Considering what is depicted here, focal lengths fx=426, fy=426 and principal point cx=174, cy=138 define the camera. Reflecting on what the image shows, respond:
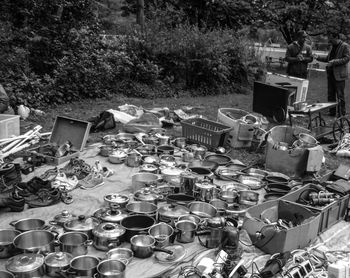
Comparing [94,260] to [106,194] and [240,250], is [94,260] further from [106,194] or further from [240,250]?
[106,194]

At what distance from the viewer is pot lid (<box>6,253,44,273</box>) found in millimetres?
3287

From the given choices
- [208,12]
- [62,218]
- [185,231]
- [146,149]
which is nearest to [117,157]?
[146,149]

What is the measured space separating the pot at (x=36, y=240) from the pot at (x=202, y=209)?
147 centimetres

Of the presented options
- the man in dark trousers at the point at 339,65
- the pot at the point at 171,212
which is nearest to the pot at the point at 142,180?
the pot at the point at 171,212

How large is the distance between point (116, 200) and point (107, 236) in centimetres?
81

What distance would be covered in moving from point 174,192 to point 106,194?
2.69ft

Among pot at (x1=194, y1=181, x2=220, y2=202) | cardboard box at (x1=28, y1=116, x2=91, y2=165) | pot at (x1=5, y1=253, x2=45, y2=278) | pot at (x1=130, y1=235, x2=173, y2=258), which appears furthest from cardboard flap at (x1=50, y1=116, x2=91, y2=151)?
pot at (x1=5, y1=253, x2=45, y2=278)

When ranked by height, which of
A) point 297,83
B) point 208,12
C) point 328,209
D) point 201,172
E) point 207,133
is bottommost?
point 201,172

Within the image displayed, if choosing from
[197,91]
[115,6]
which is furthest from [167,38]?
[115,6]

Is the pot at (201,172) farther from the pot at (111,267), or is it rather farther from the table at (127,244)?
the pot at (111,267)

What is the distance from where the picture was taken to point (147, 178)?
17.6 ft

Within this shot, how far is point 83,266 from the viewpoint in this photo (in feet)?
11.4

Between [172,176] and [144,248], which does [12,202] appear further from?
[172,176]

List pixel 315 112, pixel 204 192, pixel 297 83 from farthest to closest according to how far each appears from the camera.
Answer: pixel 297 83
pixel 315 112
pixel 204 192
